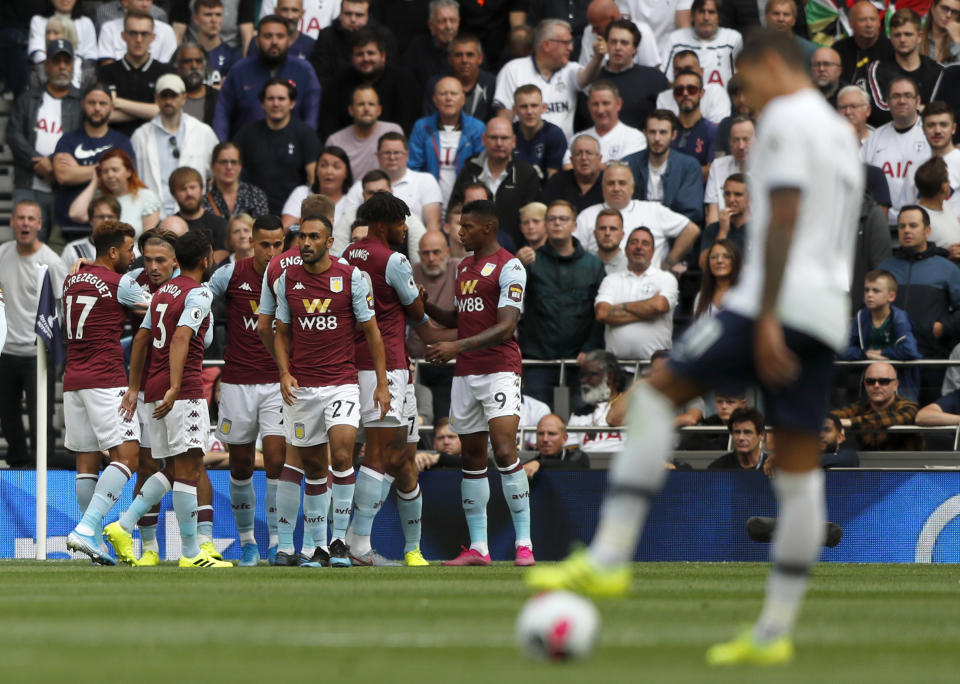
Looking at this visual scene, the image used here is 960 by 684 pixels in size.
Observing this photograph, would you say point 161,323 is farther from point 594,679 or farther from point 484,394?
point 594,679

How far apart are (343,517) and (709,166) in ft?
23.4

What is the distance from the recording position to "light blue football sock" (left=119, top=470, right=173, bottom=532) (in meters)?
11.6

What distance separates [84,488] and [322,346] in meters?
2.80

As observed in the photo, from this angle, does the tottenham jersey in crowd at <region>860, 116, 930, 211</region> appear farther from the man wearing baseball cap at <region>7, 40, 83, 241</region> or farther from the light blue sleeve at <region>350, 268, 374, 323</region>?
the man wearing baseball cap at <region>7, 40, 83, 241</region>

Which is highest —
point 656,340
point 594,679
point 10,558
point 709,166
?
point 709,166

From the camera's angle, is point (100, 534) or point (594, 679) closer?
point (594, 679)

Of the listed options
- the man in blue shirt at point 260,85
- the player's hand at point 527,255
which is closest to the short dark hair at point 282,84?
the man in blue shirt at point 260,85

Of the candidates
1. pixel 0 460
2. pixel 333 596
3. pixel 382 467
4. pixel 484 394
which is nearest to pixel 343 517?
pixel 382 467

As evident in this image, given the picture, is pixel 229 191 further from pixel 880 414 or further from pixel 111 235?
pixel 880 414

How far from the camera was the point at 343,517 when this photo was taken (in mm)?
11516

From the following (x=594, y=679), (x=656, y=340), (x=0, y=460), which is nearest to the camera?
(x=594, y=679)

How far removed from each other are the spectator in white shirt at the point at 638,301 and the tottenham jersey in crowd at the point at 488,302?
3.12m

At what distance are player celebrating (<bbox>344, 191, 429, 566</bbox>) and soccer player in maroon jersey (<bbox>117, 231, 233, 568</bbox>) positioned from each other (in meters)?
1.23

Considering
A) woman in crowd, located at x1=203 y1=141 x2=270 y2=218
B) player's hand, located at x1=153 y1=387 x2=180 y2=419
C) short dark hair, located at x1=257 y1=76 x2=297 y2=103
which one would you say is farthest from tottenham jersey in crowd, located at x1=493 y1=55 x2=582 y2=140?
player's hand, located at x1=153 y1=387 x2=180 y2=419
